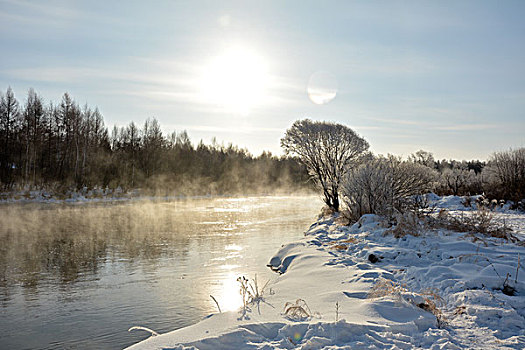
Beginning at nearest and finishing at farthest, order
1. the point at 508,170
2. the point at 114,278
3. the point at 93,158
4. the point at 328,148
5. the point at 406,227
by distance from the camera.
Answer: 1. the point at 114,278
2. the point at 406,227
3. the point at 328,148
4. the point at 508,170
5. the point at 93,158

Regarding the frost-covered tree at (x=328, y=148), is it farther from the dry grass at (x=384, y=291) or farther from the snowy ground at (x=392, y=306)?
the dry grass at (x=384, y=291)

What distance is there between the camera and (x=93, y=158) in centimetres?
4116

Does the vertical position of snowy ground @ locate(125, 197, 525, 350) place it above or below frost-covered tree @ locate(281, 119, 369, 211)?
below

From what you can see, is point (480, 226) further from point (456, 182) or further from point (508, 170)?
point (456, 182)

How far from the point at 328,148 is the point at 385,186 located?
537 centimetres

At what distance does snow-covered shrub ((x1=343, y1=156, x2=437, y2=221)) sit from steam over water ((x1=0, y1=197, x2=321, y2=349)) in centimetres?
256

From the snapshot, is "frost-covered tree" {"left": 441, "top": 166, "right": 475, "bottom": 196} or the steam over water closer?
the steam over water

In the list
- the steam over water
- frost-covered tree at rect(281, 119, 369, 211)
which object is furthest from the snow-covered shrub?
frost-covered tree at rect(281, 119, 369, 211)

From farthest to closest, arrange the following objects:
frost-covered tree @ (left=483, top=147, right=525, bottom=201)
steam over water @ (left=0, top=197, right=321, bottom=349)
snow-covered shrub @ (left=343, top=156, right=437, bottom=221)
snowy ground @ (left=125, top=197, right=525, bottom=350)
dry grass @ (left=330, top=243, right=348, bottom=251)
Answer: frost-covered tree @ (left=483, top=147, right=525, bottom=201) → snow-covered shrub @ (left=343, top=156, right=437, bottom=221) → dry grass @ (left=330, top=243, right=348, bottom=251) → steam over water @ (left=0, top=197, right=321, bottom=349) → snowy ground @ (left=125, top=197, right=525, bottom=350)

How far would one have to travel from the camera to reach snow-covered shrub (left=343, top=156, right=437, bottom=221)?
11.1m

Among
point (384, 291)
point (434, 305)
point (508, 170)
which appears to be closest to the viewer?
point (434, 305)

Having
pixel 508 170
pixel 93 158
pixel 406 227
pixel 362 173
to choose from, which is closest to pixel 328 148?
pixel 362 173

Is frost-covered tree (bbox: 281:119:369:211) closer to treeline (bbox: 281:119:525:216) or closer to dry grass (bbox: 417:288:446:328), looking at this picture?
treeline (bbox: 281:119:525:216)

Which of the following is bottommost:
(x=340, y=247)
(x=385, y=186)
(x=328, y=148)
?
(x=340, y=247)
